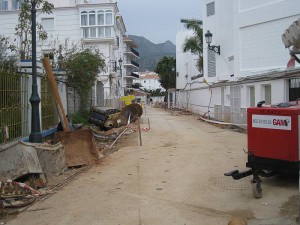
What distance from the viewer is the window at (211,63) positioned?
27719 mm

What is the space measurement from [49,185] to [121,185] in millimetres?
1455

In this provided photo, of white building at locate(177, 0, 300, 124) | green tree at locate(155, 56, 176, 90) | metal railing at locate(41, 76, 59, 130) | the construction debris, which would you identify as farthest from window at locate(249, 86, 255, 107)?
green tree at locate(155, 56, 176, 90)

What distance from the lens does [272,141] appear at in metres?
7.21

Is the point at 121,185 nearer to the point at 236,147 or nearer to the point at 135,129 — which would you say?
the point at 236,147

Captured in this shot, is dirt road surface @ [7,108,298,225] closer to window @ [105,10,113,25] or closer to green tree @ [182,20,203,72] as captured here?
green tree @ [182,20,203,72]

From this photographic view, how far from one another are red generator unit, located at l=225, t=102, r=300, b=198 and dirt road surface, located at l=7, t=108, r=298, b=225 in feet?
1.32

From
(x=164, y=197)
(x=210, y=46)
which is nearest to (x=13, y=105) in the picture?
(x=164, y=197)

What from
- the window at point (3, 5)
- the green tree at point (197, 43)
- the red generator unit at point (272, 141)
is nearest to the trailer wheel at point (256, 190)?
the red generator unit at point (272, 141)

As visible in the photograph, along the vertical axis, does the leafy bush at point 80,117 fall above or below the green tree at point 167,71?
below

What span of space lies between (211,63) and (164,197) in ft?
72.2

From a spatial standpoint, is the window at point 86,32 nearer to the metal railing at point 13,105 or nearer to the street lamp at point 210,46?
the street lamp at point 210,46

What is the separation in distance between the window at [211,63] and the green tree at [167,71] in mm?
37197

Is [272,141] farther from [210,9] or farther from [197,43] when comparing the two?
[197,43]

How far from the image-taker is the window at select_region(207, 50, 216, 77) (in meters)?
27.7
